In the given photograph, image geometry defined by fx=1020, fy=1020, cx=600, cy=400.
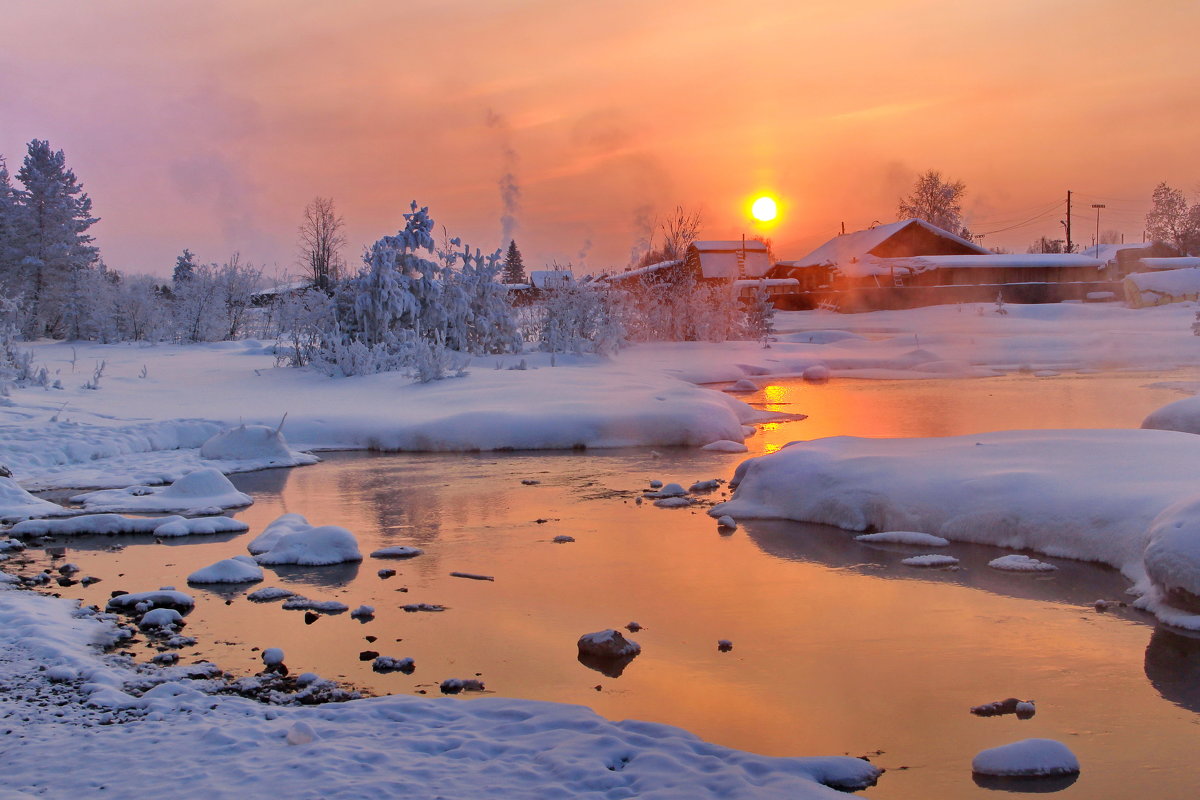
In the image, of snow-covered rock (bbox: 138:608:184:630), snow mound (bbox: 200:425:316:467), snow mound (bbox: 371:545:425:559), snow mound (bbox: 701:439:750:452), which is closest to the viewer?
snow-covered rock (bbox: 138:608:184:630)

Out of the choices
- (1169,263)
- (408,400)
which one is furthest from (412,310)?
(1169,263)

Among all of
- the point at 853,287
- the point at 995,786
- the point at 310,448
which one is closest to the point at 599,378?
the point at 310,448

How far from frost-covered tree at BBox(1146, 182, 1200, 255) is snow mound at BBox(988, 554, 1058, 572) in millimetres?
78809

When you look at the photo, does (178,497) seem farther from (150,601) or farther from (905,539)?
(905,539)

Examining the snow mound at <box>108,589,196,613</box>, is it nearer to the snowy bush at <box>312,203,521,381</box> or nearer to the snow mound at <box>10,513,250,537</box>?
the snow mound at <box>10,513,250,537</box>

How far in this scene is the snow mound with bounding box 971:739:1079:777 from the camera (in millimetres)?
4730

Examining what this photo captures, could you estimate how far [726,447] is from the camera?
15.0 m

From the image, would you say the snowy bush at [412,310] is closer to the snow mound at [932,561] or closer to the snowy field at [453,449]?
the snowy field at [453,449]

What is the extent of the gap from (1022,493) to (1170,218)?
81.8 metres

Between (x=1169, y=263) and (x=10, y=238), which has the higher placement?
(x=10, y=238)

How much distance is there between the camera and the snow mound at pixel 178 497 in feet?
36.3

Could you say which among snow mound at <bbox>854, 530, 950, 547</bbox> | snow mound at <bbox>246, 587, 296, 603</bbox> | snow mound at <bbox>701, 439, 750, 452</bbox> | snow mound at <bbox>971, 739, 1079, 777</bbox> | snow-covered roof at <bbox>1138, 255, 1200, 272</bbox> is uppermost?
snow-covered roof at <bbox>1138, 255, 1200, 272</bbox>

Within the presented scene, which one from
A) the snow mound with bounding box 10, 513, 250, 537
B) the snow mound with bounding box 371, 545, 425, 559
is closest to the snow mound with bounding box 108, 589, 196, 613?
the snow mound with bounding box 371, 545, 425, 559

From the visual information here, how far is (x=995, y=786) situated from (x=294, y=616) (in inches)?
186
